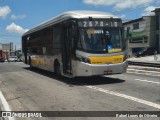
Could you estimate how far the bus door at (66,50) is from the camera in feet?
52.8

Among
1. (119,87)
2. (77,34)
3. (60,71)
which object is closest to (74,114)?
(119,87)

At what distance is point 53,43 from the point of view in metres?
18.8

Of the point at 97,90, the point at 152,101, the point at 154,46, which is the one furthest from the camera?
the point at 154,46

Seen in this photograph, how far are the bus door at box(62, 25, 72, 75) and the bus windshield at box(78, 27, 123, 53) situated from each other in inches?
46.8

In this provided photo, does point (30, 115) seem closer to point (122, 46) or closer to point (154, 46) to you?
Result: point (122, 46)

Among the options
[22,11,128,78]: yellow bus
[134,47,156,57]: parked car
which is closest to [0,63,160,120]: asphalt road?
[22,11,128,78]: yellow bus

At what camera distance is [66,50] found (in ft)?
54.2

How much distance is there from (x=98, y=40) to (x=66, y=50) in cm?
209

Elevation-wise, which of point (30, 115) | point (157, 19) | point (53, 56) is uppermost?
point (157, 19)

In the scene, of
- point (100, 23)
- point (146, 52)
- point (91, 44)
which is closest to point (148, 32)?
point (146, 52)

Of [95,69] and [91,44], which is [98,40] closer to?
[91,44]

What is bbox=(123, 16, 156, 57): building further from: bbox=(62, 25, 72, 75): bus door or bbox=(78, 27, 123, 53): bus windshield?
bbox=(78, 27, 123, 53): bus windshield

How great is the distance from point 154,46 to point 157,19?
5741 mm

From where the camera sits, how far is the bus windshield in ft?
49.1
